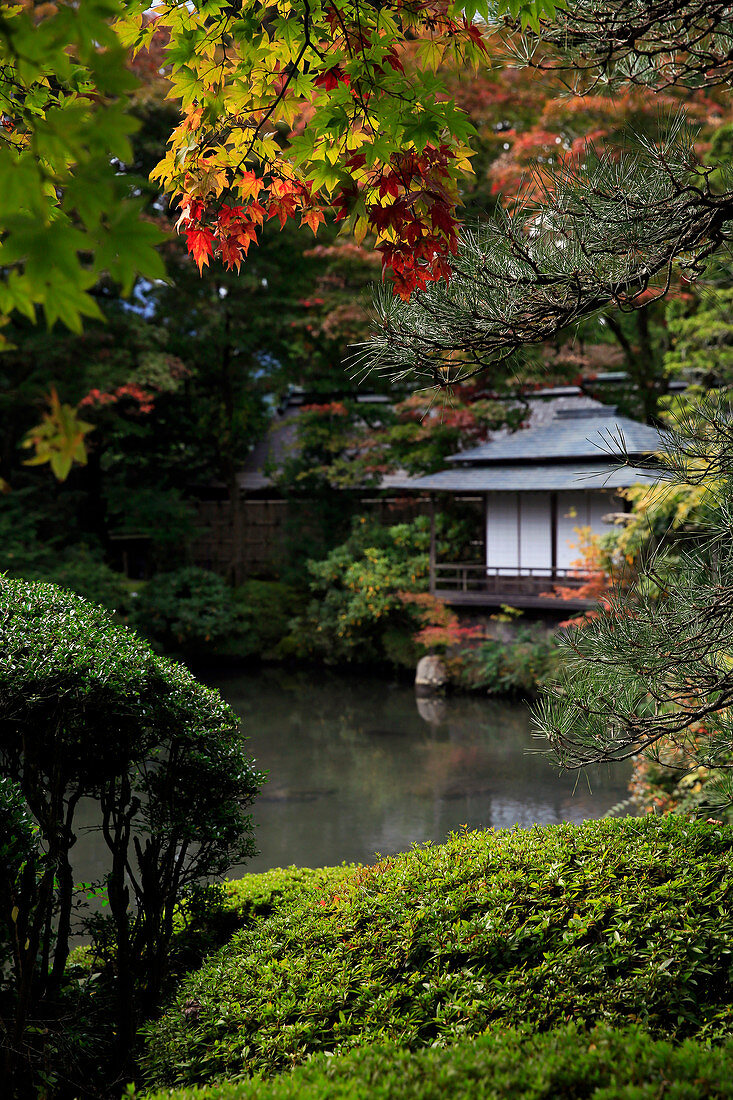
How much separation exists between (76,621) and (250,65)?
2390mm

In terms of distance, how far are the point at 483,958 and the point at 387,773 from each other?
23.4ft

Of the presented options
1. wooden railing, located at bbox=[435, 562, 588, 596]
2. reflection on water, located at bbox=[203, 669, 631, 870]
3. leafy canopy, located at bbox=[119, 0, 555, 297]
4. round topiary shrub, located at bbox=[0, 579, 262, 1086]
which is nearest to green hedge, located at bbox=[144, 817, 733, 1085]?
round topiary shrub, located at bbox=[0, 579, 262, 1086]

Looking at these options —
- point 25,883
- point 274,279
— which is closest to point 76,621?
point 25,883

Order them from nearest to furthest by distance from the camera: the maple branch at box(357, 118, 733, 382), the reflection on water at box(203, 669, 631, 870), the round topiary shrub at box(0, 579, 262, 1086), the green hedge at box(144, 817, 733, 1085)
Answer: the green hedge at box(144, 817, 733, 1085) < the maple branch at box(357, 118, 733, 382) < the round topiary shrub at box(0, 579, 262, 1086) < the reflection on water at box(203, 669, 631, 870)

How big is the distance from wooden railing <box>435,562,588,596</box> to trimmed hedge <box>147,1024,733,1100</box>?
1101 centimetres

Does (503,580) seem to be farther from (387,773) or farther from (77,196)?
(77,196)

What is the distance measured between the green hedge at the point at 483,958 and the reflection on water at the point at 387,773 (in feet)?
11.8

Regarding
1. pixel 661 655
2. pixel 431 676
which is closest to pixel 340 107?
pixel 661 655

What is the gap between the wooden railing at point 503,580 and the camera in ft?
44.3

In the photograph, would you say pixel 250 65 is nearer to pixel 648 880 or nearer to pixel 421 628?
pixel 648 880

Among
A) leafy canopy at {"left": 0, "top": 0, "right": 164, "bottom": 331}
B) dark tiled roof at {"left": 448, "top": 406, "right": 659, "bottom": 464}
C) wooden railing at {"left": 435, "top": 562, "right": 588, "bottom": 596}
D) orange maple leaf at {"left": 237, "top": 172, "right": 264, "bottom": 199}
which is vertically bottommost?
wooden railing at {"left": 435, "top": 562, "right": 588, "bottom": 596}

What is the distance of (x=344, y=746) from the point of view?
11047 millimetres

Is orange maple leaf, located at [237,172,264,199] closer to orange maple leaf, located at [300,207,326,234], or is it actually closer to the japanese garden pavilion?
orange maple leaf, located at [300,207,326,234]

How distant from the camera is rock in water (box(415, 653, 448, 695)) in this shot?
13.7 metres
